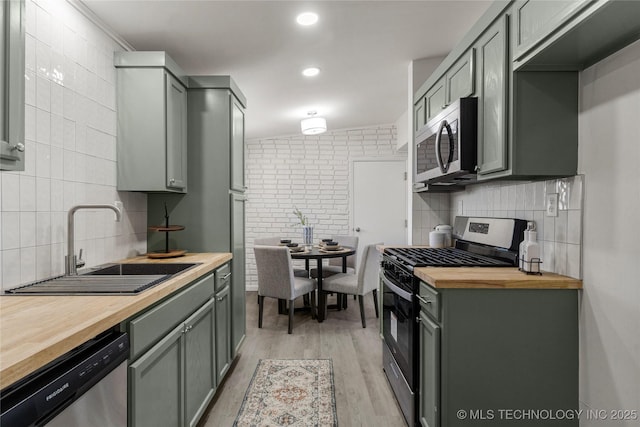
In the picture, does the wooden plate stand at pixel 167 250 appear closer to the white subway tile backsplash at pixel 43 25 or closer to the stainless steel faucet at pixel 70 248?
the stainless steel faucet at pixel 70 248

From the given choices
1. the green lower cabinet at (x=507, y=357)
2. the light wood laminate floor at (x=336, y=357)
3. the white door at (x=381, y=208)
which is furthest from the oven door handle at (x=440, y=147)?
the white door at (x=381, y=208)

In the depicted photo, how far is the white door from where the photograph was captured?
216 inches

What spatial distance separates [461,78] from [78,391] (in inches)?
91.7

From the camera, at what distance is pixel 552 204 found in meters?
1.77

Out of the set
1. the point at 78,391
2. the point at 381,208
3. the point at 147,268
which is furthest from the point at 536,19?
the point at 381,208

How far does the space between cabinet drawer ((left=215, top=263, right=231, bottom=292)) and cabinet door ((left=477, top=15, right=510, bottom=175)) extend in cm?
173

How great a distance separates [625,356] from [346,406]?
1.54 m

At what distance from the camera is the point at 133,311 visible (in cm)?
127

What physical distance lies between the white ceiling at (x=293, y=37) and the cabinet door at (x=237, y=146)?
0.37m

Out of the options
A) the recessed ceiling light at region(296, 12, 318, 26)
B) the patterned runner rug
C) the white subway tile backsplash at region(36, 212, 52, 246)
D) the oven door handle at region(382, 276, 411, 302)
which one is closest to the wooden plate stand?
the white subway tile backsplash at region(36, 212, 52, 246)

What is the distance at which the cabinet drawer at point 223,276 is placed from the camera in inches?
94.8

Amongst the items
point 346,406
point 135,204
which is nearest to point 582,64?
point 346,406

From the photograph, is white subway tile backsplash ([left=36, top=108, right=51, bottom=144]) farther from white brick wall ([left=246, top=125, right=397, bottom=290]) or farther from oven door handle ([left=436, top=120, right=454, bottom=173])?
white brick wall ([left=246, top=125, right=397, bottom=290])

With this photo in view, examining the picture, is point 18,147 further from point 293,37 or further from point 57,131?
point 293,37
